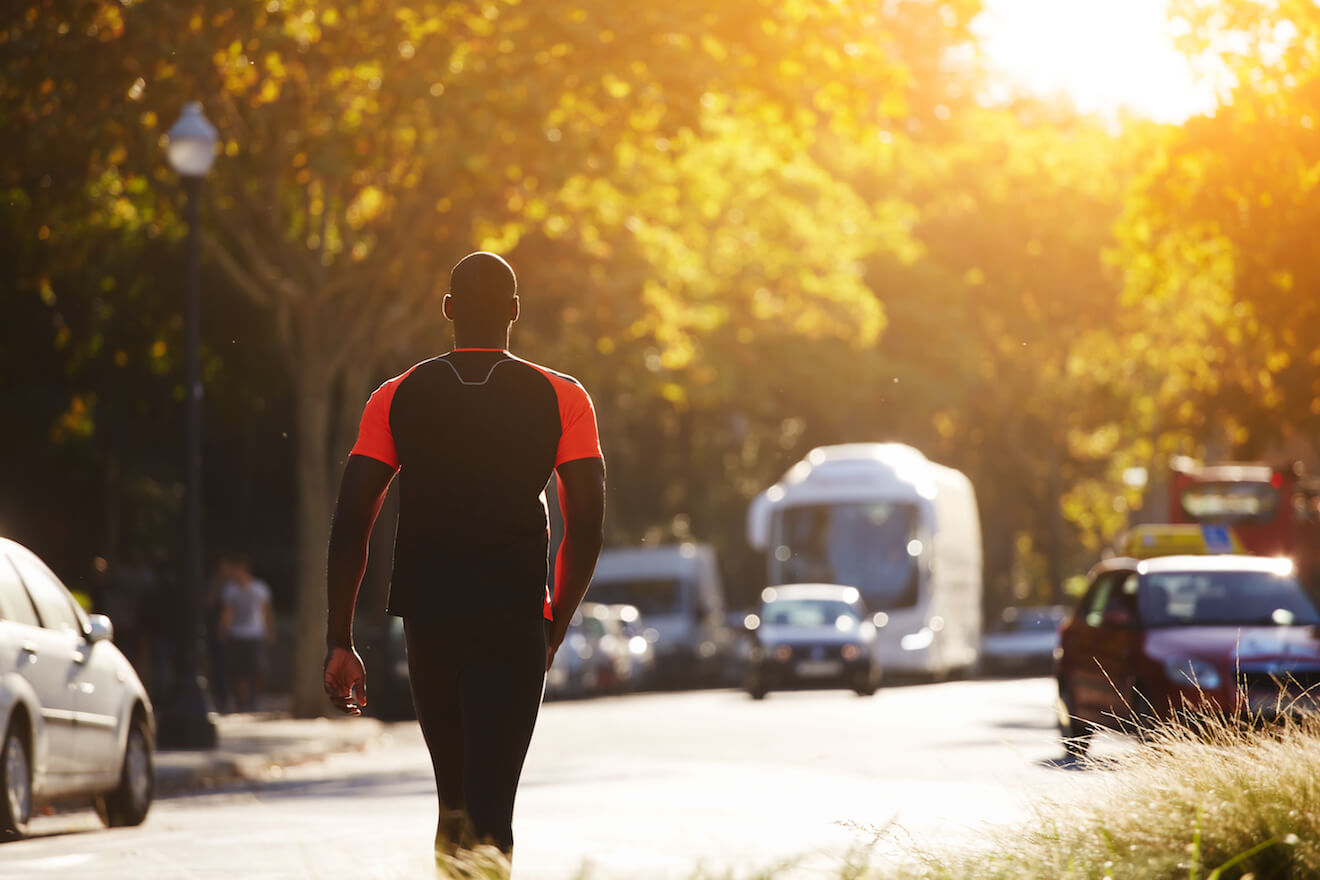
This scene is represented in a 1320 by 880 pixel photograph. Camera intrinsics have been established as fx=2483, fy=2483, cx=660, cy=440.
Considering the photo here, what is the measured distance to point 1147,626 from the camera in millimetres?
17906

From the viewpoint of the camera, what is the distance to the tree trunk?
2680 cm

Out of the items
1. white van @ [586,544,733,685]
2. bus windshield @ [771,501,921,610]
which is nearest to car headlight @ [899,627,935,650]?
bus windshield @ [771,501,921,610]

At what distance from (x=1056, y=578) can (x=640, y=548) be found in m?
10.3

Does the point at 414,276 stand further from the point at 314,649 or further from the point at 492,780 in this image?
the point at 492,780

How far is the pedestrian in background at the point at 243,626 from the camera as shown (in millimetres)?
30656

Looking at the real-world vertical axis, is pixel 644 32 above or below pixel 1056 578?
above

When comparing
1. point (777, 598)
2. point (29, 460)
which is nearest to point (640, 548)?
point (777, 598)

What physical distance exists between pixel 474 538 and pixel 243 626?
24.8 metres

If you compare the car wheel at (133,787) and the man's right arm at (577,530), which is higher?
the man's right arm at (577,530)

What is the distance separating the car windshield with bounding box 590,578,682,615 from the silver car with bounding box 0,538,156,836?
33.9 m

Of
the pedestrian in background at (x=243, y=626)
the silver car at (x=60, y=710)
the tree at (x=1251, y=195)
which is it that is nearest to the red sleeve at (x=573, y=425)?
the silver car at (x=60, y=710)

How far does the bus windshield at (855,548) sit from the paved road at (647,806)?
15291mm

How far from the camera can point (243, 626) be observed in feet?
101

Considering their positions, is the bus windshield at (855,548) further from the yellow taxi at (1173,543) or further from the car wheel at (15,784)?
the car wheel at (15,784)
